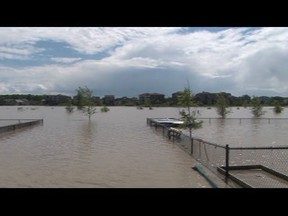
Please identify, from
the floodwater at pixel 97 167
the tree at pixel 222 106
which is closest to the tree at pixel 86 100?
the tree at pixel 222 106

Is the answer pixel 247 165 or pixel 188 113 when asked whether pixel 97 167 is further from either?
pixel 188 113

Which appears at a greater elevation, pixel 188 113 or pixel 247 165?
pixel 188 113

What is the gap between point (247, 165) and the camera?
1276cm

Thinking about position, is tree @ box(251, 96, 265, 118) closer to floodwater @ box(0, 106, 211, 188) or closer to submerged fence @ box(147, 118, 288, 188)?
floodwater @ box(0, 106, 211, 188)

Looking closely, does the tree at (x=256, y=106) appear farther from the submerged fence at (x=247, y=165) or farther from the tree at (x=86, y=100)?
the submerged fence at (x=247, y=165)

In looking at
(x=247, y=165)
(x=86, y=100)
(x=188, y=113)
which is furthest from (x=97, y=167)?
(x=86, y=100)

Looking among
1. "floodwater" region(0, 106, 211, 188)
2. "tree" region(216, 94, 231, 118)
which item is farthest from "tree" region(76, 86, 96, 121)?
"floodwater" region(0, 106, 211, 188)

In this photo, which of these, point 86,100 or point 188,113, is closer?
point 188,113

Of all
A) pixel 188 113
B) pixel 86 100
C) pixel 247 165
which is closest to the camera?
pixel 247 165

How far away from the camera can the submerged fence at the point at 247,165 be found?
10676mm
